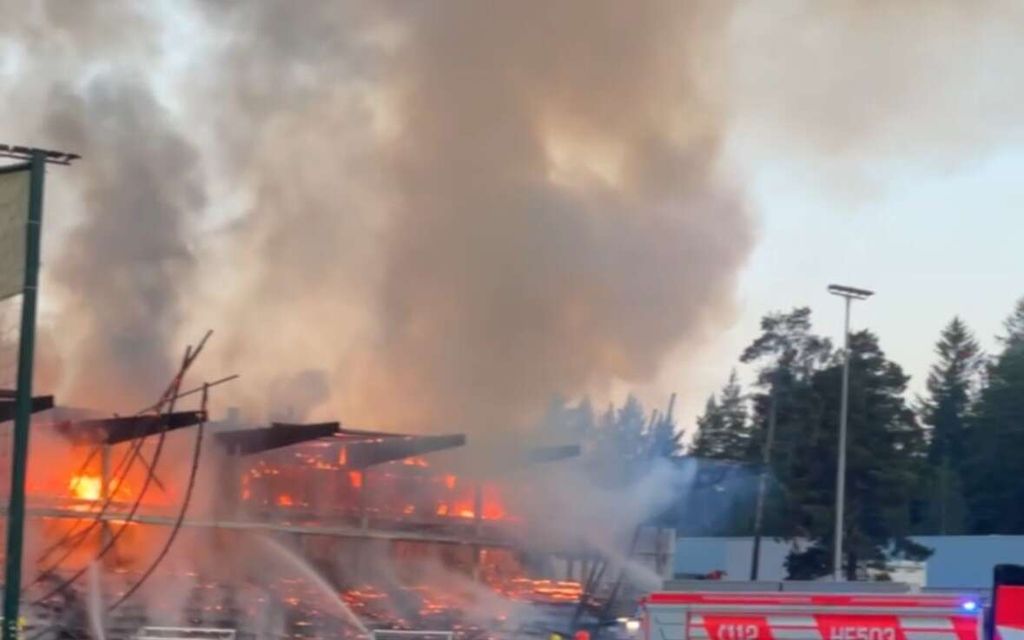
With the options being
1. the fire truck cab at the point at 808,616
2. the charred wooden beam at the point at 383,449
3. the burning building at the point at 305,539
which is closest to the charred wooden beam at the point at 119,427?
the burning building at the point at 305,539

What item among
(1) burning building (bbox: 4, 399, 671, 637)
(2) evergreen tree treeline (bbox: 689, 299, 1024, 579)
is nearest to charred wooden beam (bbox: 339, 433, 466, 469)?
(1) burning building (bbox: 4, 399, 671, 637)

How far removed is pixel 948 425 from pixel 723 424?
16174mm

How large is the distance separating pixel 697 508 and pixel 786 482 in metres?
12.9

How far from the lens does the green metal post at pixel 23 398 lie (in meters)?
15.8

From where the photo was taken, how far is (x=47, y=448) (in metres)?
34.9

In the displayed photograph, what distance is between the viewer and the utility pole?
51.8ft

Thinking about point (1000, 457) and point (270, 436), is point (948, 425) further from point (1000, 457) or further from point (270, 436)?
point (270, 436)

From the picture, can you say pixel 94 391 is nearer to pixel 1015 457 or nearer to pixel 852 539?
pixel 852 539

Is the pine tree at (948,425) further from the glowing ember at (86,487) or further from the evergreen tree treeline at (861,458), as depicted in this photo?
the glowing ember at (86,487)

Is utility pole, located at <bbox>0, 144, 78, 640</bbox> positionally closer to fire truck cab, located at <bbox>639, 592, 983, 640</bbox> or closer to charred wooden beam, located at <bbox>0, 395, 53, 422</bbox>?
fire truck cab, located at <bbox>639, 592, 983, 640</bbox>

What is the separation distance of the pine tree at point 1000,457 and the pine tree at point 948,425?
1.11 m

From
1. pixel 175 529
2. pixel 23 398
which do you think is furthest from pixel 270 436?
pixel 23 398

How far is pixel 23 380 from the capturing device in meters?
16.0

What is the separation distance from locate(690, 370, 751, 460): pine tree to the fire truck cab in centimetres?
8582
